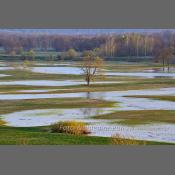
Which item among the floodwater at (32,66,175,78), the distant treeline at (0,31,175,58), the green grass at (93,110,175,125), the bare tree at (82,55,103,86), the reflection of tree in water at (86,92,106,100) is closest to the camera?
the green grass at (93,110,175,125)

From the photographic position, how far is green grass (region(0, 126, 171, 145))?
24891 millimetres

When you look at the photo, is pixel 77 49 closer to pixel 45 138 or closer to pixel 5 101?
pixel 5 101

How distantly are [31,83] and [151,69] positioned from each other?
20.0m

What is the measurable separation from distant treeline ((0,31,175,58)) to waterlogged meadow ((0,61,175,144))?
294cm

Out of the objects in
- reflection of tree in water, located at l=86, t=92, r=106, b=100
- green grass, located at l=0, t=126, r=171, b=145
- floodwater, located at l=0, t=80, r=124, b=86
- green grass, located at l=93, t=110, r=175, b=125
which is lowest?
reflection of tree in water, located at l=86, t=92, r=106, b=100

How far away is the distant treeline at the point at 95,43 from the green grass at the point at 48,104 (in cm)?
1696

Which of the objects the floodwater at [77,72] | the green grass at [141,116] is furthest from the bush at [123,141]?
the floodwater at [77,72]

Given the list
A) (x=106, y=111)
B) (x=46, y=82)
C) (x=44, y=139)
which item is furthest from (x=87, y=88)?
(x=44, y=139)

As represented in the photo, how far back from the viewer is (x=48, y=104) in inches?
1624

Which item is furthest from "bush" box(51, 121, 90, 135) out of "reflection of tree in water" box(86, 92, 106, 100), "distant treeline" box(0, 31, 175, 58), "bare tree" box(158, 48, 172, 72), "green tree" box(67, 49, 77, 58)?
"bare tree" box(158, 48, 172, 72)

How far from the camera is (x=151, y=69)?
71.7 meters

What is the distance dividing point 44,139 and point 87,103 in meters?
17.2

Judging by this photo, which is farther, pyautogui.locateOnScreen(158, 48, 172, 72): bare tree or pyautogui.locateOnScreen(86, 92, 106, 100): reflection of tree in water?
pyautogui.locateOnScreen(158, 48, 172, 72): bare tree

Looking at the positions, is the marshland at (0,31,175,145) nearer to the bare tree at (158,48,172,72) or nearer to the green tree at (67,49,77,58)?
the bare tree at (158,48,172,72)
